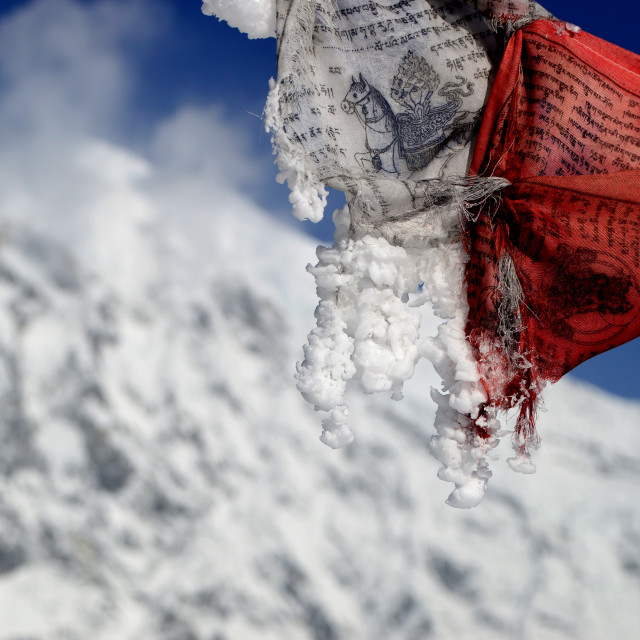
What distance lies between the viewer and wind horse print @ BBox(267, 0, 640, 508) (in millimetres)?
1555

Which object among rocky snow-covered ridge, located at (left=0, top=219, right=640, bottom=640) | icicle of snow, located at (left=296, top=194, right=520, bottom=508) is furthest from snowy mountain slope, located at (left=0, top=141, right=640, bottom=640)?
icicle of snow, located at (left=296, top=194, right=520, bottom=508)

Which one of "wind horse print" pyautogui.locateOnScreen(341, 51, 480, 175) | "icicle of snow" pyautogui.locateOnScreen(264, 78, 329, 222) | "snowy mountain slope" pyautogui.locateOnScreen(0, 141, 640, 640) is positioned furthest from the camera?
"snowy mountain slope" pyautogui.locateOnScreen(0, 141, 640, 640)

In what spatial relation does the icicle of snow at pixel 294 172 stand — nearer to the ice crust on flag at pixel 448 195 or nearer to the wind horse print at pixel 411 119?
the ice crust on flag at pixel 448 195

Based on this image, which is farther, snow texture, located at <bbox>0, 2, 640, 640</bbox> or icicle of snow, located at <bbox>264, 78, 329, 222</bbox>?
snow texture, located at <bbox>0, 2, 640, 640</bbox>

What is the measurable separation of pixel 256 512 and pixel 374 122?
171 feet

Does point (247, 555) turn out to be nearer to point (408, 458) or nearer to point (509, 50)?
point (408, 458)

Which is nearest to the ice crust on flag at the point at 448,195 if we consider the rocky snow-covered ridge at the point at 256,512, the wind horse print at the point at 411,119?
the wind horse print at the point at 411,119

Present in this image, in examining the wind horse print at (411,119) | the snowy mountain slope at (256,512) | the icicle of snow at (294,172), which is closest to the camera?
the icicle of snow at (294,172)

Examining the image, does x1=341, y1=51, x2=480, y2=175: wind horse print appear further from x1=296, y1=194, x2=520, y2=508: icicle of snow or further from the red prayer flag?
x1=296, y1=194, x2=520, y2=508: icicle of snow

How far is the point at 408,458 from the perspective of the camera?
52219 mm

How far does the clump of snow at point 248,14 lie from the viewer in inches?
60.9

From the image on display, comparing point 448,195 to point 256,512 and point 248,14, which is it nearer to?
point 248,14

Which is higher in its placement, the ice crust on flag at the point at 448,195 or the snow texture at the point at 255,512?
the ice crust on flag at the point at 448,195

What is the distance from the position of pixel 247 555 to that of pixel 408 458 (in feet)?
46.3
